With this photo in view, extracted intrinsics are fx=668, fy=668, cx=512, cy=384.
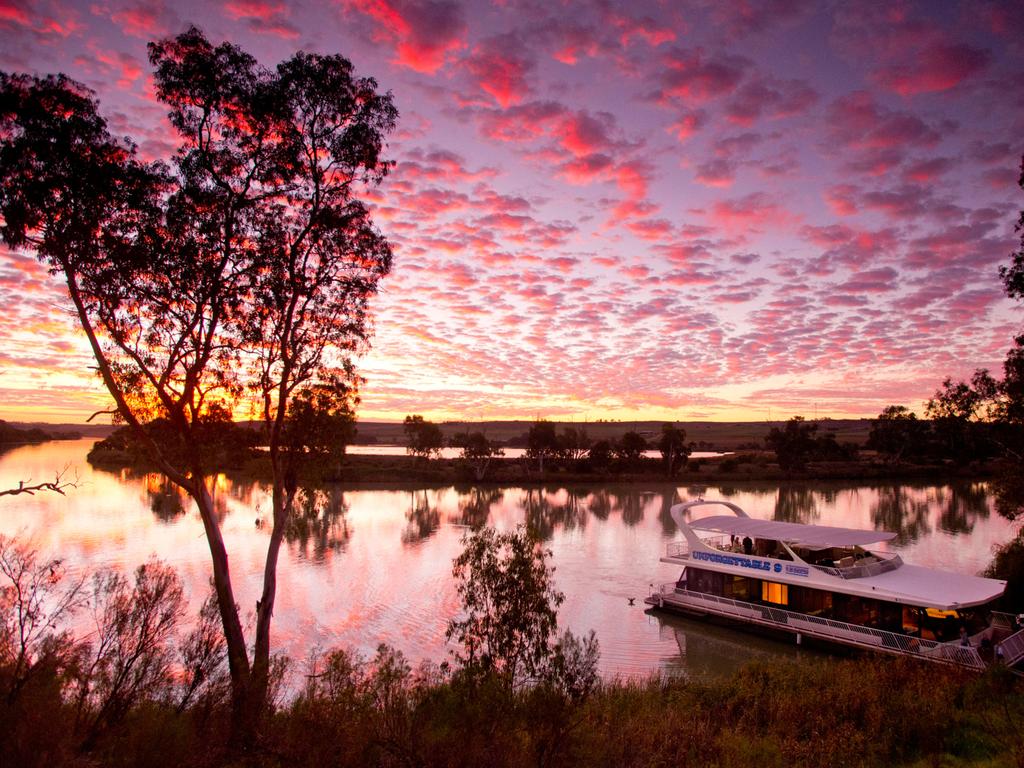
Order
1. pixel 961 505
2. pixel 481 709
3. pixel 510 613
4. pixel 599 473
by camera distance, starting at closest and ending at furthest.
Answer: pixel 481 709 → pixel 510 613 → pixel 961 505 → pixel 599 473

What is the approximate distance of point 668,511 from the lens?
57.0 meters

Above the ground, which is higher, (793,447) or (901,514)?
(793,447)

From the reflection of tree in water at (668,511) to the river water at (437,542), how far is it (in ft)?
0.74

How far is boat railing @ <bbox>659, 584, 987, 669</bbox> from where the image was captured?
62.3 ft

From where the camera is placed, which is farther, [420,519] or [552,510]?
[552,510]

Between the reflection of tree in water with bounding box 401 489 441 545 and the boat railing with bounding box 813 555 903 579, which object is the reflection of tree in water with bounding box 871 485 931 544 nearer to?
the boat railing with bounding box 813 555 903 579

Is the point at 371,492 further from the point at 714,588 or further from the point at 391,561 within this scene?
the point at 714,588

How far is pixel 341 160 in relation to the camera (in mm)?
14102

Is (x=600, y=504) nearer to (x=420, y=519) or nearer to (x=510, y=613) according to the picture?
(x=420, y=519)

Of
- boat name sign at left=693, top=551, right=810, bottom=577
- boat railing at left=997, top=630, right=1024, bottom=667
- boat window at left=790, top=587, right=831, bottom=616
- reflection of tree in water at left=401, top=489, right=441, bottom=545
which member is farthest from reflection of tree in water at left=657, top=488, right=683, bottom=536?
boat railing at left=997, top=630, right=1024, bottom=667

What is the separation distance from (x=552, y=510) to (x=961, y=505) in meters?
35.6

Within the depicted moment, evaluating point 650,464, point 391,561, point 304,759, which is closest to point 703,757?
point 304,759

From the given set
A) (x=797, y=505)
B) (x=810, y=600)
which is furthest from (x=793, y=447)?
(x=810, y=600)

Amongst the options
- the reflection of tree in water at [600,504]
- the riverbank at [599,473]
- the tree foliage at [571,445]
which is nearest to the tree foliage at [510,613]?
the reflection of tree in water at [600,504]
